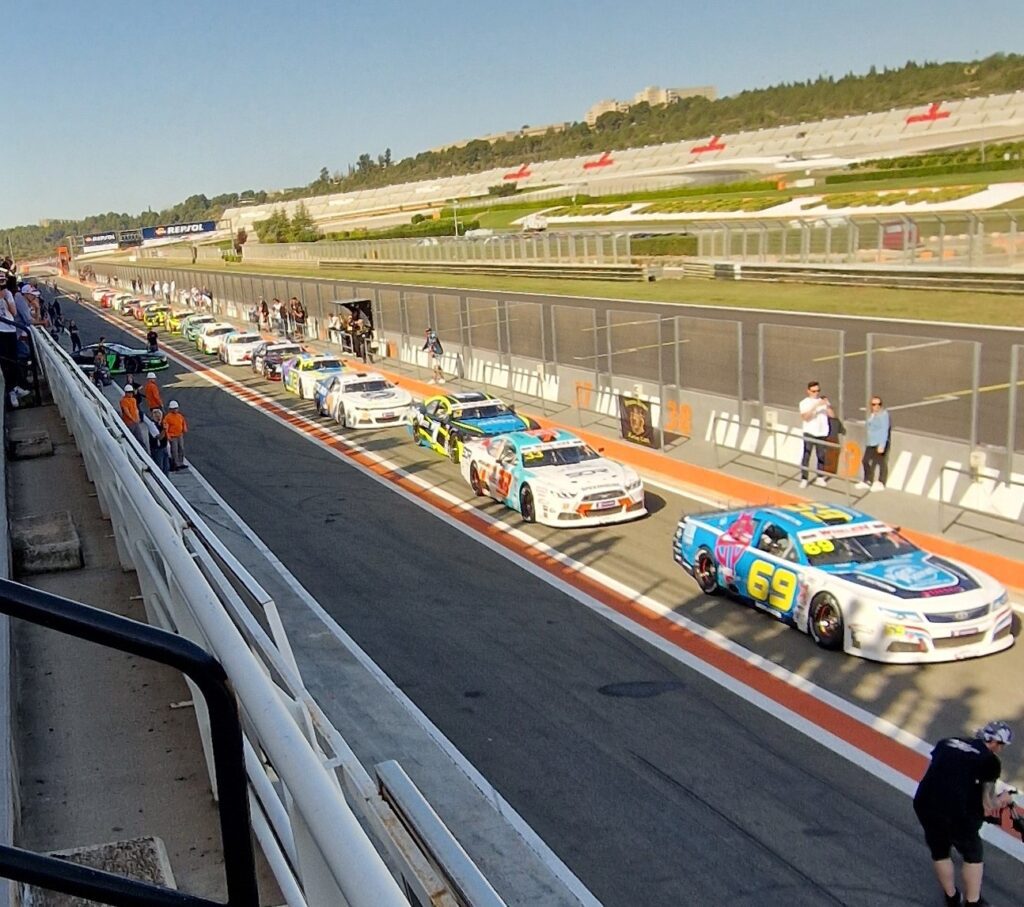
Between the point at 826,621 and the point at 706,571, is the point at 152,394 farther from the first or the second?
the point at 826,621

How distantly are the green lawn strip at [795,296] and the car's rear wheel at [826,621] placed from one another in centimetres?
2065

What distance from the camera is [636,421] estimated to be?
2400cm

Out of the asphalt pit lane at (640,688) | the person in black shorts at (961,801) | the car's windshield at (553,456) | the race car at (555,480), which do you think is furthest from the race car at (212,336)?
the person in black shorts at (961,801)

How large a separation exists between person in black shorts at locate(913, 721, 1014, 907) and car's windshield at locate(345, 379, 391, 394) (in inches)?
930

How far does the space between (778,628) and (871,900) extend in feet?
18.3

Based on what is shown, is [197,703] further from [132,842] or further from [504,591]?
[504,591]

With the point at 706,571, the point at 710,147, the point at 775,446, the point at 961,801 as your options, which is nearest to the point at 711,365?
the point at 775,446

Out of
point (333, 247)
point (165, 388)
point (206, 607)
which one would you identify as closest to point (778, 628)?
point (206, 607)

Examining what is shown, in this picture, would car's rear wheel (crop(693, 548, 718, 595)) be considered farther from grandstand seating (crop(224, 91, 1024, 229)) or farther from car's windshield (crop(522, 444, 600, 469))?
grandstand seating (crop(224, 91, 1024, 229))

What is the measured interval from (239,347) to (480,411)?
23780mm

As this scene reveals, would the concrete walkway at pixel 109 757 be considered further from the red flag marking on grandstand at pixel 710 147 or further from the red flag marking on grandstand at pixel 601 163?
the red flag marking on grandstand at pixel 601 163

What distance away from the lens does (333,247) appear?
8719 centimetres

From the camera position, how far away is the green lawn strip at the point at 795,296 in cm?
3278

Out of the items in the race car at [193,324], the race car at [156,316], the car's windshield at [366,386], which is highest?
the car's windshield at [366,386]
